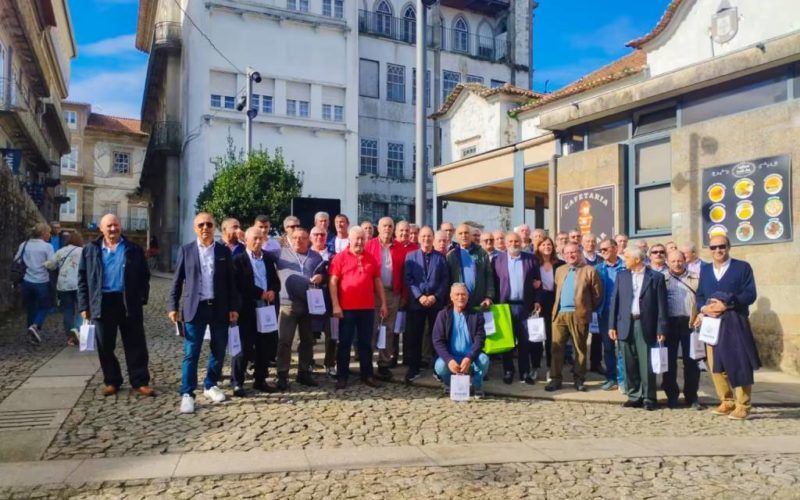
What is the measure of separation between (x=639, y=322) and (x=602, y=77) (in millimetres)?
14839

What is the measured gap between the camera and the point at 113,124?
5903 cm

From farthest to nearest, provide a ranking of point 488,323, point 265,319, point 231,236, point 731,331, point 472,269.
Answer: point 472,269 → point 488,323 → point 231,236 → point 265,319 → point 731,331

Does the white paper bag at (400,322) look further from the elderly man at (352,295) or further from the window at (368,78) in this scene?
the window at (368,78)

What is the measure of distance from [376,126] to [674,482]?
3111 cm

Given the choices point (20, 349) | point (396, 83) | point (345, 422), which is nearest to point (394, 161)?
point (396, 83)

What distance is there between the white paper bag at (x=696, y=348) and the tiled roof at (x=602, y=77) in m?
13.0

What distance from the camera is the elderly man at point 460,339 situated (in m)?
7.62

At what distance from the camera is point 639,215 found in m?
11.7

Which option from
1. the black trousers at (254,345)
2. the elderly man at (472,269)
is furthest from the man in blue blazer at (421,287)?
the black trousers at (254,345)

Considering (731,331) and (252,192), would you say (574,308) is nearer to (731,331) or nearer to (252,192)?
(731,331)

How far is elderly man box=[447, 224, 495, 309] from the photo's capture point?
8.22m

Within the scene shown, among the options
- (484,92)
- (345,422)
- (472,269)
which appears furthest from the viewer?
(484,92)

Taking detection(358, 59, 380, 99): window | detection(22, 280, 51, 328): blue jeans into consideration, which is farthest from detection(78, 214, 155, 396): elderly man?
detection(358, 59, 380, 99): window

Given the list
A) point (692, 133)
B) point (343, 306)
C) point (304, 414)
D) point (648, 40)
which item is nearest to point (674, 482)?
point (304, 414)
